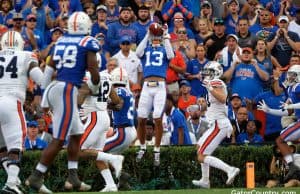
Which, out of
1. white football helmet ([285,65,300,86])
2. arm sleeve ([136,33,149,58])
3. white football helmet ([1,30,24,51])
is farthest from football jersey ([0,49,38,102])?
white football helmet ([285,65,300,86])

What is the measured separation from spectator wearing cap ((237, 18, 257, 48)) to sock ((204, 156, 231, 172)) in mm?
4339

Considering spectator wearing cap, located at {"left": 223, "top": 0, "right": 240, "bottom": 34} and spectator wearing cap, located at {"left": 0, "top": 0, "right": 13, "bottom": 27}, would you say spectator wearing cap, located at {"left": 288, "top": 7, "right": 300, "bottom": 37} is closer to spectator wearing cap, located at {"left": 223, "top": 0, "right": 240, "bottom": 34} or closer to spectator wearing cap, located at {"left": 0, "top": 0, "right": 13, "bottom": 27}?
spectator wearing cap, located at {"left": 223, "top": 0, "right": 240, "bottom": 34}

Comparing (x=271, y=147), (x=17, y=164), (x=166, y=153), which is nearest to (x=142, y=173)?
(x=166, y=153)

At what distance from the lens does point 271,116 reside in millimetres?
19969

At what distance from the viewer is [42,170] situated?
15.2 meters

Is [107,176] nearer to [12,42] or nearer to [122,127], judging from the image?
[122,127]

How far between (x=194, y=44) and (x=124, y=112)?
13.3 ft

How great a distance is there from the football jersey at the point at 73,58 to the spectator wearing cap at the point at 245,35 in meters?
6.68

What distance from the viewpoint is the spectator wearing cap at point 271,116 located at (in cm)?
1995

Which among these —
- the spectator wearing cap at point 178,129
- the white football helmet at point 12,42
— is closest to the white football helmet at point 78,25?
the white football helmet at point 12,42

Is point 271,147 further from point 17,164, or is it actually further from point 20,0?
point 20,0

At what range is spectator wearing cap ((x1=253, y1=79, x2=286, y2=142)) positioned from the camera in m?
20.0

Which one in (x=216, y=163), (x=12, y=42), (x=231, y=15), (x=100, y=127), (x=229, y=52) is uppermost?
(x=12, y=42)

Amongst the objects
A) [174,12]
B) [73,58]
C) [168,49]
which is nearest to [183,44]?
[174,12]
